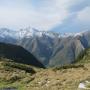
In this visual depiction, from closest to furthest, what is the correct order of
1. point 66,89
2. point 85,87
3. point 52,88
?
point 85,87 < point 66,89 < point 52,88

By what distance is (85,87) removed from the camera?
8719 cm

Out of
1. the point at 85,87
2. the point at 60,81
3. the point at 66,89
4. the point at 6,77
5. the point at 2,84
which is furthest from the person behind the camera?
the point at 6,77

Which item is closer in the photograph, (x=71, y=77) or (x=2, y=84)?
(x=71, y=77)

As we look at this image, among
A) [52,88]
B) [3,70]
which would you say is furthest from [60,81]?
[3,70]

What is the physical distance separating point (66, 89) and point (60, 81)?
20.5 metres

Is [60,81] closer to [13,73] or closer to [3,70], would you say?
[13,73]

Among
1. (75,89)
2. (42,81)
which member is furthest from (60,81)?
(75,89)

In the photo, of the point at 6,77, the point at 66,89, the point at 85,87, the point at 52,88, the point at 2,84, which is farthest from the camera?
the point at 6,77

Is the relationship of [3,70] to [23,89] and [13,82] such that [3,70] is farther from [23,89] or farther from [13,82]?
[23,89]

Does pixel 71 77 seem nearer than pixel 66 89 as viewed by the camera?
No

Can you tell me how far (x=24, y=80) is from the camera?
13225 centimetres

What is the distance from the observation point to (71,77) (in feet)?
401

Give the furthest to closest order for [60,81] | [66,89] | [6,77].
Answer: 1. [6,77]
2. [60,81]
3. [66,89]

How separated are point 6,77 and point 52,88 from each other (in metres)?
47.2
